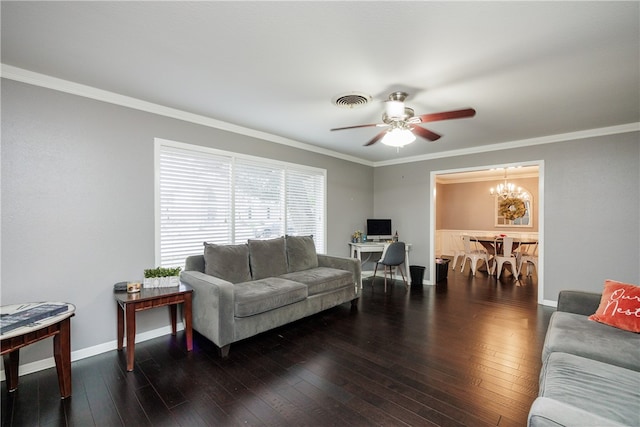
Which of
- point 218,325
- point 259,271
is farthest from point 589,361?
point 259,271

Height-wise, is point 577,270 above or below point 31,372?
above

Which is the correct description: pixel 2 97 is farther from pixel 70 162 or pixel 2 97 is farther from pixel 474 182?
pixel 474 182

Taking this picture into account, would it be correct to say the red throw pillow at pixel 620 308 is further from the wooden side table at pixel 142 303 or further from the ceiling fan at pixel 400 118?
the wooden side table at pixel 142 303

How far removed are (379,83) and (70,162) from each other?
297 cm

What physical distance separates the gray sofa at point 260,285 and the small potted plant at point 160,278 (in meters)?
0.18

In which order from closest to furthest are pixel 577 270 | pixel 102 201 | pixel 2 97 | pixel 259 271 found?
pixel 2 97 < pixel 102 201 < pixel 259 271 < pixel 577 270

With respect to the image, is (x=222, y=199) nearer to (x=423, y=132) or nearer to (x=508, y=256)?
(x=423, y=132)

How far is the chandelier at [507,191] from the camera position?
7.57 metres

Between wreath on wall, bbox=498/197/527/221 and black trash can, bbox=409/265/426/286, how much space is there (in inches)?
173

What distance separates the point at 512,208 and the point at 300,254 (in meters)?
7.06

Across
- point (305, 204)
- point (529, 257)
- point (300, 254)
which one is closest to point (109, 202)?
point (300, 254)

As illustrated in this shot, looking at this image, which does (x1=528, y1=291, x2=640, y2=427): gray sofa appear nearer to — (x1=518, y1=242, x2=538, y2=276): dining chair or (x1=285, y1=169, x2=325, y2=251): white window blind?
(x1=285, y1=169, x2=325, y2=251): white window blind

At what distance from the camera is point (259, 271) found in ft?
12.0

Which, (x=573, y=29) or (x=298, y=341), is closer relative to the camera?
(x=573, y=29)
